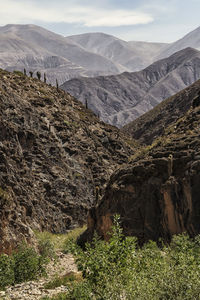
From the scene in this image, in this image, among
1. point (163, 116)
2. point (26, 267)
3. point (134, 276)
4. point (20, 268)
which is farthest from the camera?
point (163, 116)

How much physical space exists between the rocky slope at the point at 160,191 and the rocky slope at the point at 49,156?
6.74m

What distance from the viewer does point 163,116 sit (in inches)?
4892

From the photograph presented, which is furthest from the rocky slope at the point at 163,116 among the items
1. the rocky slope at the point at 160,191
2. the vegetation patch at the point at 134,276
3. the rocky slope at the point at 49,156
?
the vegetation patch at the point at 134,276

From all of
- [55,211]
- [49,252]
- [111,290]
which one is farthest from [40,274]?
[55,211]

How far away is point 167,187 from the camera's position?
2733 centimetres

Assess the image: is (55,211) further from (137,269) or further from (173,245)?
(137,269)

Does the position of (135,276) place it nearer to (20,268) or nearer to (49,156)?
(20,268)

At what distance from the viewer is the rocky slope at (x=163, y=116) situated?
116 metres

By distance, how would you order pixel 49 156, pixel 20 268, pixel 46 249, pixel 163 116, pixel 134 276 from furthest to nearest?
pixel 163 116
pixel 49 156
pixel 46 249
pixel 20 268
pixel 134 276

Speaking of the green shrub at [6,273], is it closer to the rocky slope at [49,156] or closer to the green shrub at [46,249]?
the green shrub at [46,249]

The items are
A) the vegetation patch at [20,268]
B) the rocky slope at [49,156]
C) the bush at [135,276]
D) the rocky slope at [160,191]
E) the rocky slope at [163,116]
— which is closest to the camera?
the bush at [135,276]

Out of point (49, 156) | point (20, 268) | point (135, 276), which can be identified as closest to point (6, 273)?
point (20, 268)

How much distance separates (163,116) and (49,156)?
7842 cm

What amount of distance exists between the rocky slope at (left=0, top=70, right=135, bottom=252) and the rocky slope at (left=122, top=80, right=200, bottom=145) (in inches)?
2057
